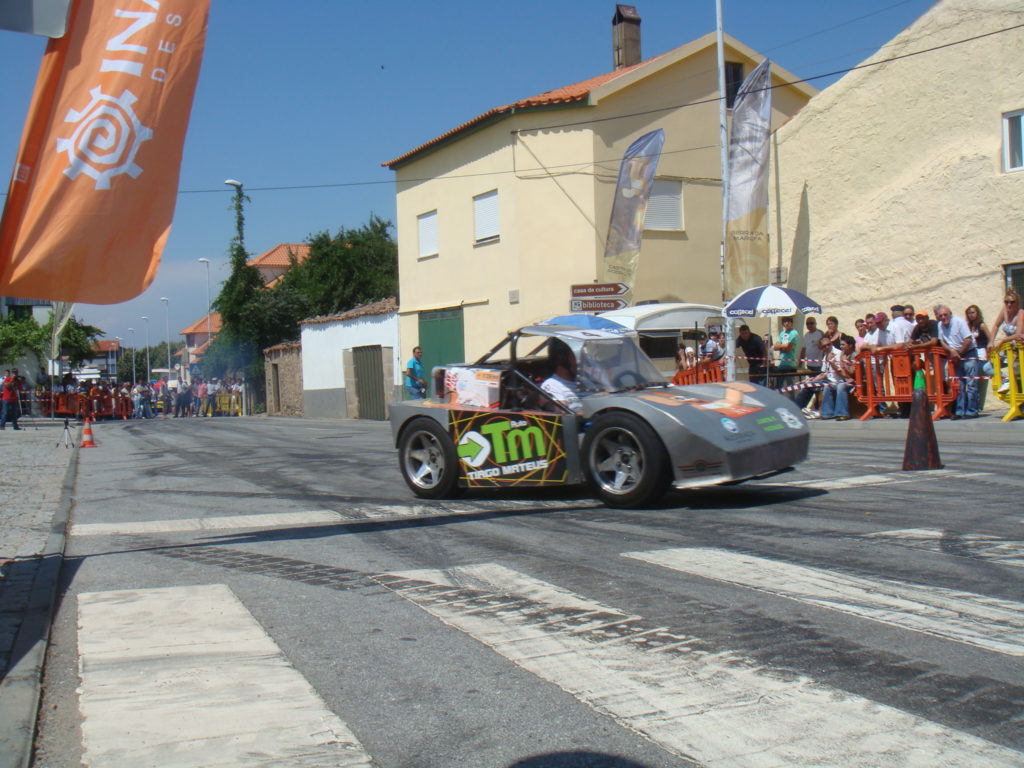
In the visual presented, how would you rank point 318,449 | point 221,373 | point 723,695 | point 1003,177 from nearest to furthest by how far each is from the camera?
point 723,695
point 318,449
point 1003,177
point 221,373

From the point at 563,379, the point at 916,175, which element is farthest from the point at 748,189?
the point at 563,379

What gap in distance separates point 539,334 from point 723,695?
605cm

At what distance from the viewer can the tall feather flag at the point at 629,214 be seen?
24.0 meters

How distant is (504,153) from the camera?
89.4 ft

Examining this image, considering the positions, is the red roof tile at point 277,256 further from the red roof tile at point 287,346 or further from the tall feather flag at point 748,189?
the tall feather flag at point 748,189

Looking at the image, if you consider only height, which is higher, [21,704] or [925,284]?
[925,284]

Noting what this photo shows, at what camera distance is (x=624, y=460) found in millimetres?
8320

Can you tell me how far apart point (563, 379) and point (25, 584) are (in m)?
4.76

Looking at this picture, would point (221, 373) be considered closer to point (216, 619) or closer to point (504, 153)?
point (504, 153)

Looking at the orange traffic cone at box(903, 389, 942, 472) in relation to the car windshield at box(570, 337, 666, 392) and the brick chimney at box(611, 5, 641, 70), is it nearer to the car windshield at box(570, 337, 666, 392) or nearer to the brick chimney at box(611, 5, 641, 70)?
the car windshield at box(570, 337, 666, 392)

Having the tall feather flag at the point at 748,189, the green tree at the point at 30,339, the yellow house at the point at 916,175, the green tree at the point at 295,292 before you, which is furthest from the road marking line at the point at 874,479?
the green tree at the point at 30,339

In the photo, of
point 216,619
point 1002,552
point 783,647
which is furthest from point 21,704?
point 1002,552

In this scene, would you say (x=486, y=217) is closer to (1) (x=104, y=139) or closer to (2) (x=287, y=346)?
(2) (x=287, y=346)

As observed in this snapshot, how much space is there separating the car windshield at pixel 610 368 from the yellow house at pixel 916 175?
1133cm
